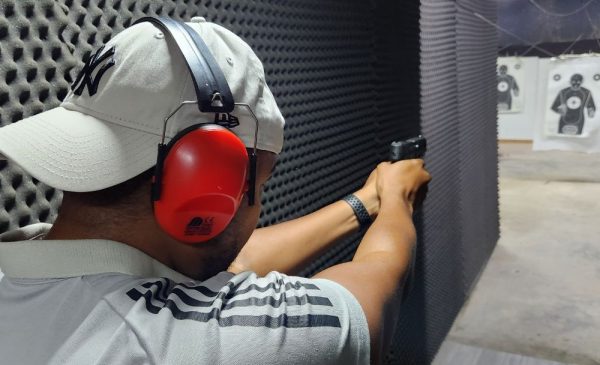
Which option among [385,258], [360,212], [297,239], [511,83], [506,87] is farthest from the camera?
[506,87]

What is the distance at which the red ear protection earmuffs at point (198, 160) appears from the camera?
1.98 feet

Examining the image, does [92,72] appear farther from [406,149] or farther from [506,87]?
[506,87]

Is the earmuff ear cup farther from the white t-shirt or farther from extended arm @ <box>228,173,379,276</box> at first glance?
extended arm @ <box>228,173,379,276</box>

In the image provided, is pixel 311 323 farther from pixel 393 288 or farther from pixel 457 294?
pixel 457 294

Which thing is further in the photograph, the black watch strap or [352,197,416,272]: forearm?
the black watch strap

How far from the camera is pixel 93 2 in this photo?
2.99 feet

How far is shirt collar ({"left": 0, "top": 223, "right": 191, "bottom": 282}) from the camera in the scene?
0.61 m

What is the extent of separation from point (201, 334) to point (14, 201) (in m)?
0.42

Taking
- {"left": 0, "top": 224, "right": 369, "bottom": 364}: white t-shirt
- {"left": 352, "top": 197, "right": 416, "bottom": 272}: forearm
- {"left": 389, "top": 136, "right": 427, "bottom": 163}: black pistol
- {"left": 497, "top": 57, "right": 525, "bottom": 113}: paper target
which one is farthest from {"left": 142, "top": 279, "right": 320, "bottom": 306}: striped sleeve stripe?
{"left": 497, "top": 57, "right": 525, "bottom": 113}: paper target

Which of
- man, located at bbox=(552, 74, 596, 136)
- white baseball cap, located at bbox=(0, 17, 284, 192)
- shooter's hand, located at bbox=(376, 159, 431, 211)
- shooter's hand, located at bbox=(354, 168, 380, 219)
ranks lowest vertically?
man, located at bbox=(552, 74, 596, 136)

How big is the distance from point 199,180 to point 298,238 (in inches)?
24.7

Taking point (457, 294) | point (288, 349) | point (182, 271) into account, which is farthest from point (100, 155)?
point (457, 294)

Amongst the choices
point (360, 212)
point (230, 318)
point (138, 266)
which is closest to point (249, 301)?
point (230, 318)

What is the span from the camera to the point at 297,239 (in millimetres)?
1211
